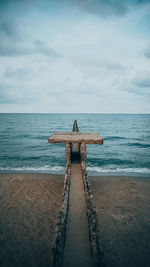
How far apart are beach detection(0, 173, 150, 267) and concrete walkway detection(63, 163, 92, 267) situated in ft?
1.29

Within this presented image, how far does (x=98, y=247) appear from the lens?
93.8 inches

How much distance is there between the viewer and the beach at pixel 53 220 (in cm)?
352

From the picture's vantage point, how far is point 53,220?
15.3 feet

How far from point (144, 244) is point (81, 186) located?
88.6 inches

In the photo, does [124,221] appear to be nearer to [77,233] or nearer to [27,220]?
[77,233]

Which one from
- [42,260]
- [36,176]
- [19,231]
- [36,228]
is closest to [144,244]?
[42,260]

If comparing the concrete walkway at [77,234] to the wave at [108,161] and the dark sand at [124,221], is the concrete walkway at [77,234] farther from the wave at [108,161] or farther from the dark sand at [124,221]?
the wave at [108,161]

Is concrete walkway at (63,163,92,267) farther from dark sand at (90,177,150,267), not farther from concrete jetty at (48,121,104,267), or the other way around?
dark sand at (90,177,150,267)

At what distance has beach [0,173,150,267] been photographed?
3.52 m

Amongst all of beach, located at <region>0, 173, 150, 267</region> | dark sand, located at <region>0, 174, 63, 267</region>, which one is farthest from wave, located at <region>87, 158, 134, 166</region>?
dark sand, located at <region>0, 174, 63, 267</region>

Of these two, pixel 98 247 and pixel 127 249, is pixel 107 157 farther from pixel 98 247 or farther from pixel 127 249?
pixel 98 247

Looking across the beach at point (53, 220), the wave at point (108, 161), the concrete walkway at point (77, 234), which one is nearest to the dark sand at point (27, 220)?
the beach at point (53, 220)

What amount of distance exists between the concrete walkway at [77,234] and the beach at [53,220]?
394 millimetres

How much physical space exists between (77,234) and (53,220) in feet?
6.89
